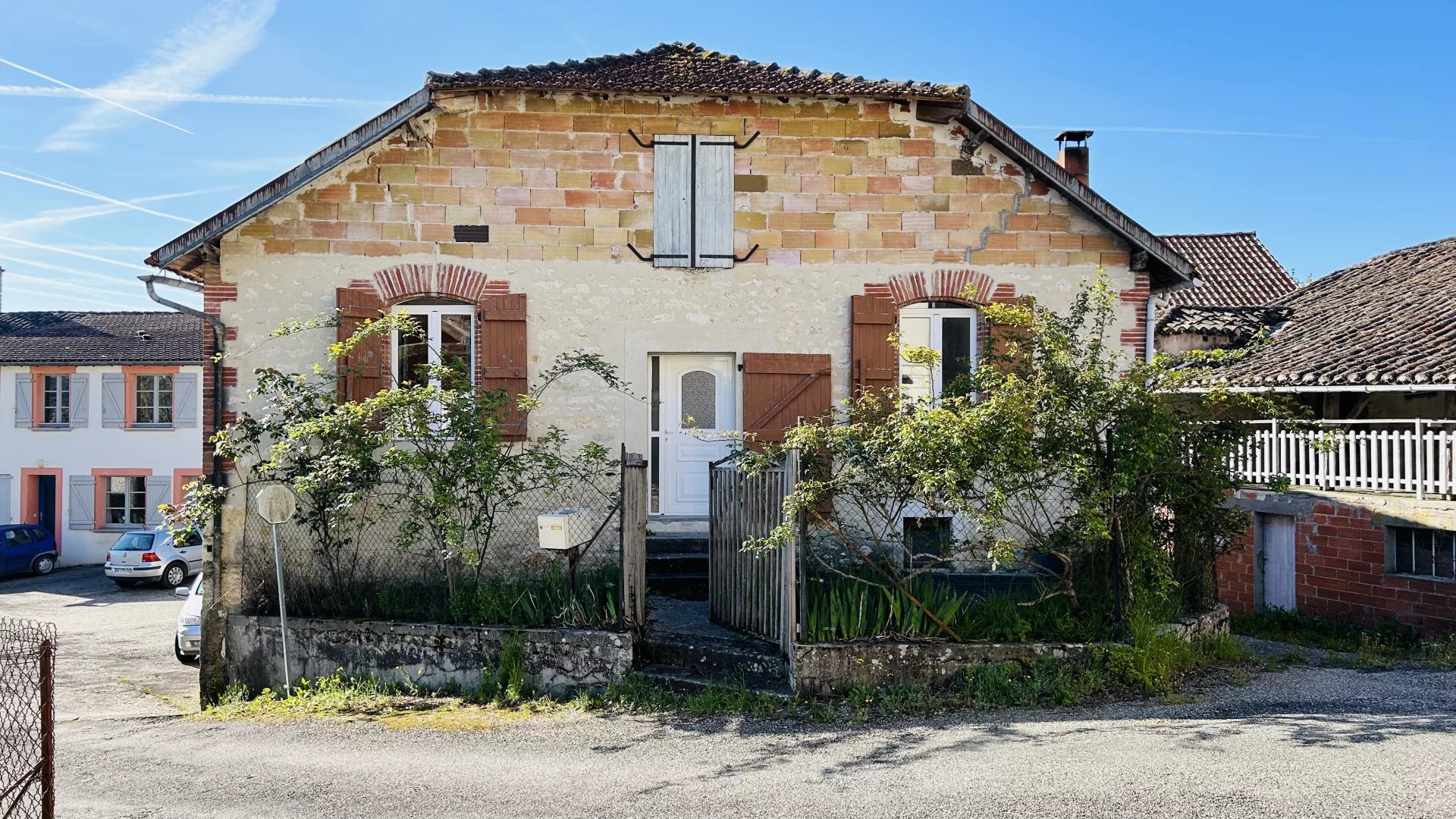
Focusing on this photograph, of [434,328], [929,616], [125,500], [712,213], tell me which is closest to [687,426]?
[712,213]

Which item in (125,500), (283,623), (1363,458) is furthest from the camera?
(125,500)

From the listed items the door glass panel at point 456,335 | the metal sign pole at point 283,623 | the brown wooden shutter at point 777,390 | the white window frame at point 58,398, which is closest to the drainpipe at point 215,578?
the metal sign pole at point 283,623

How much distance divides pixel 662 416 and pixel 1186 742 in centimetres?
611

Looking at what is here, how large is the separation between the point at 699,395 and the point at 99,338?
21.4 meters

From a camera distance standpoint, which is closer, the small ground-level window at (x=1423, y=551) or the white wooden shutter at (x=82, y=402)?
the small ground-level window at (x=1423, y=551)

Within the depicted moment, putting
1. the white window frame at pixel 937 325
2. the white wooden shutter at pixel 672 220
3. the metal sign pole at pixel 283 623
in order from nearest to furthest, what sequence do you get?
1. the metal sign pole at pixel 283 623
2. the white wooden shutter at pixel 672 220
3. the white window frame at pixel 937 325

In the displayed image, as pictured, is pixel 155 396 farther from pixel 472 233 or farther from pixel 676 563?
pixel 676 563

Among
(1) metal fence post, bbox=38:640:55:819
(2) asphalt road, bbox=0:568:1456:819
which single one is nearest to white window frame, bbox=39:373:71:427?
(2) asphalt road, bbox=0:568:1456:819

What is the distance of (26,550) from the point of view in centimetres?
2362

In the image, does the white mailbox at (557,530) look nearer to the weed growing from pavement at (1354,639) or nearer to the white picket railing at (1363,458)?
the white picket railing at (1363,458)

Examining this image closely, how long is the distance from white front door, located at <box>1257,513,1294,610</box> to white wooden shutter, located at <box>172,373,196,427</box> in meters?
22.4

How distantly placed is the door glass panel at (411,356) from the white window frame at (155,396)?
17.2 meters

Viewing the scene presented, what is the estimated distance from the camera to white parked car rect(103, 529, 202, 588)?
2123 cm

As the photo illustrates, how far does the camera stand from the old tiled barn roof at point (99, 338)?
82.2ft
